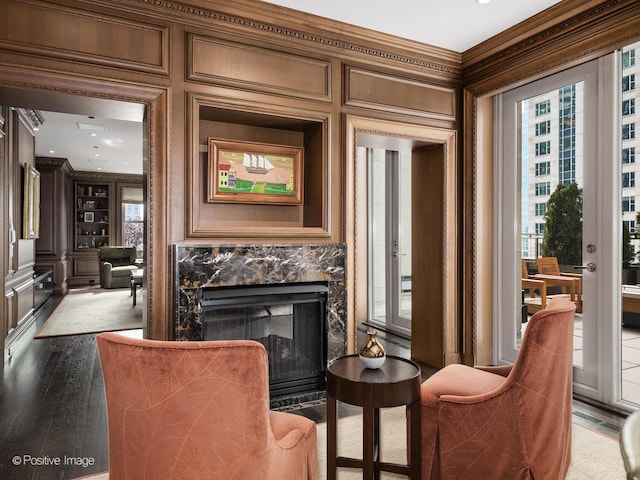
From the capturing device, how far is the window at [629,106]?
2.93 metres

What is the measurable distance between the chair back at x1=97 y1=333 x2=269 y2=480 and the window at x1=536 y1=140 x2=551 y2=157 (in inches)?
121

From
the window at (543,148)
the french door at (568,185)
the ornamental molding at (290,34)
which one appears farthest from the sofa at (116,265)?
the window at (543,148)

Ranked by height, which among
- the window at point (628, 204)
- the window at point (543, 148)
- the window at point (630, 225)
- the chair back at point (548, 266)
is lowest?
the chair back at point (548, 266)

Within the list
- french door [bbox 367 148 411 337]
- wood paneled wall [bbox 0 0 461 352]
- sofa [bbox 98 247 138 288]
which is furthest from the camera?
sofa [bbox 98 247 138 288]

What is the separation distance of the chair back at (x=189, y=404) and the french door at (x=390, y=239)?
3.93 meters

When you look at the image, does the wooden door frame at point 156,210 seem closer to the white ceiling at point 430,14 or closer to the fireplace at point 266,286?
the fireplace at point 266,286

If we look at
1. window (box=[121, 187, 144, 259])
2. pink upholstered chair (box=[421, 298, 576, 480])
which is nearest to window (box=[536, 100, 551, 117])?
pink upholstered chair (box=[421, 298, 576, 480])

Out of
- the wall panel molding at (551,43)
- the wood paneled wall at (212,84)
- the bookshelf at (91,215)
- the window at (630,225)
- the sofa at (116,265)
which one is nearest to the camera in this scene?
the wood paneled wall at (212,84)

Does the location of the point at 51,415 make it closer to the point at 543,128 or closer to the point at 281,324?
the point at 281,324

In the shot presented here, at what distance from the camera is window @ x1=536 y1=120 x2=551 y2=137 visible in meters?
3.46

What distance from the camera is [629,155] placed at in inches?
116

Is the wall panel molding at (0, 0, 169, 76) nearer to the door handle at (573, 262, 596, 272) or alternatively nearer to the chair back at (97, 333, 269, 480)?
the chair back at (97, 333, 269, 480)

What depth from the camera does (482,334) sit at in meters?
3.87

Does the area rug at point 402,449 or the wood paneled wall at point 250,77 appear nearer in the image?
the area rug at point 402,449
